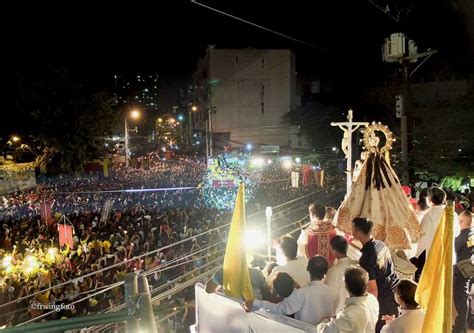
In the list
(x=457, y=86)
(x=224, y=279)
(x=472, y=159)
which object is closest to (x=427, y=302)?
(x=224, y=279)

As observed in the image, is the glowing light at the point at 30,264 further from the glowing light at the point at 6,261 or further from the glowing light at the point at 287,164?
the glowing light at the point at 287,164

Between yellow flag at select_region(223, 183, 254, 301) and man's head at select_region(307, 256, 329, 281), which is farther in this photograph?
man's head at select_region(307, 256, 329, 281)

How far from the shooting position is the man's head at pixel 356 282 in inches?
138

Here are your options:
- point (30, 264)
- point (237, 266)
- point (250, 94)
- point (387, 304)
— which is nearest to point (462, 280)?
point (387, 304)

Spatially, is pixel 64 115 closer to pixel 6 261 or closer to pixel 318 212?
pixel 6 261

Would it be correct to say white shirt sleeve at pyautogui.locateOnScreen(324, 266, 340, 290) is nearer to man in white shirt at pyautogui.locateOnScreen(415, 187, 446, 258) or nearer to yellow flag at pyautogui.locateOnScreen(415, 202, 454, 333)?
yellow flag at pyautogui.locateOnScreen(415, 202, 454, 333)

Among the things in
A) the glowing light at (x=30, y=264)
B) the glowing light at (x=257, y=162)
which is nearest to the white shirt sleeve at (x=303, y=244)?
the glowing light at (x=30, y=264)

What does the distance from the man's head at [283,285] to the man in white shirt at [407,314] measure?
99 cm

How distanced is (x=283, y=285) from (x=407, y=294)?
1.19 metres

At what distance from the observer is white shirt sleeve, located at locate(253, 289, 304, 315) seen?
153 inches

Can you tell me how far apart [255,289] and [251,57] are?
118ft

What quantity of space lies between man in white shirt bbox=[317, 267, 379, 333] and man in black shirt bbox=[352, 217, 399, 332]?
2.51 ft

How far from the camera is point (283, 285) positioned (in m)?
4.13

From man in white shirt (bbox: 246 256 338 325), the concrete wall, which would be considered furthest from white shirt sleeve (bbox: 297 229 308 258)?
the concrete wall
